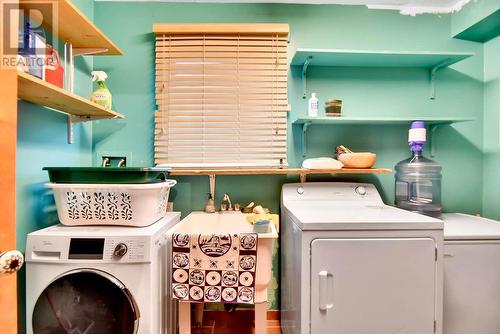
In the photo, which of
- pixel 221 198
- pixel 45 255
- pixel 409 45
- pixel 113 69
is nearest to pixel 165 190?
pixel 221 198

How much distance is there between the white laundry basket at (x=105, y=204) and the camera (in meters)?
1.40

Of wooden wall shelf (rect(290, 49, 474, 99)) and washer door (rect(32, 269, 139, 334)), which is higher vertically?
wooden wall shelf (rect(290, 49, 474, 99))

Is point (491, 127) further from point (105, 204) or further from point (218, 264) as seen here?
point (105, 204)

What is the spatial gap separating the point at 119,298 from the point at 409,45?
2.70m

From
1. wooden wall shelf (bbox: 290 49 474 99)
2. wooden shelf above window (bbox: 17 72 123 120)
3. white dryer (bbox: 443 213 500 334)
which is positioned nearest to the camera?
wooden shelf above window (bbox: 17 72 123 120)

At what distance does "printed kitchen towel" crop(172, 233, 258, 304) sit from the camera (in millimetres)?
1345

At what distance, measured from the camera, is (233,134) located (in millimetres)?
2043

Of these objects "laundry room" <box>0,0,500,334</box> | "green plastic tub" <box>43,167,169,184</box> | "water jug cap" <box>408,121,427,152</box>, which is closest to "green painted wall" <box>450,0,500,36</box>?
"laundry room" <box>0,0,500,334</box>

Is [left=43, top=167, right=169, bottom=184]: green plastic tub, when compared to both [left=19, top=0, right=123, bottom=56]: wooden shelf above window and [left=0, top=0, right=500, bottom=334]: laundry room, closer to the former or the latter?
[left=0, top=0, right=500, bottom=334]: laundry room

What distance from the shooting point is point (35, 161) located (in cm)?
147

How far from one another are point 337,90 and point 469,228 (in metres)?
1.30

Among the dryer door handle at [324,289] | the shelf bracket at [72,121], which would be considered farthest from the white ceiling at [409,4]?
the dryer door handle at [324,289]
